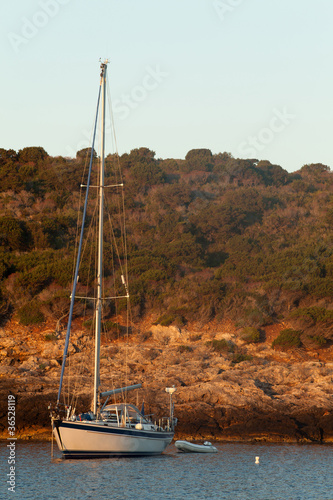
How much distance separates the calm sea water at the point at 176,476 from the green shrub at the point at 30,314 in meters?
11.7

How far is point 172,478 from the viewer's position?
68.0 feet

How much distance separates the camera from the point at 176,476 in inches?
830

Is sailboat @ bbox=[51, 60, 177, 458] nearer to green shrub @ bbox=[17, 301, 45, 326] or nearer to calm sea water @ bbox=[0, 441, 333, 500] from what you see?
calm sea water @ bbox=[0, 441, 333, 500]

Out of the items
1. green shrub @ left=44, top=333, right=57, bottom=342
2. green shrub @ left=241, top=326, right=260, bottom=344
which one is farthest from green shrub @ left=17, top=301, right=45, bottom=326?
green shrub @ left=241, top=326, right=260, bottom=344

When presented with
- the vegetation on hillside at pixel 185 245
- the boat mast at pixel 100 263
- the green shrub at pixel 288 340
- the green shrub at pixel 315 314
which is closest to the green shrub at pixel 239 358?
the vegetation on hillside at pixel 185 245

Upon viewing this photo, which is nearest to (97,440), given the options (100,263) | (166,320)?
(100,263)

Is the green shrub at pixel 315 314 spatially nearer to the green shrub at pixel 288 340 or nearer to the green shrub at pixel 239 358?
the green shrub at pixel 288 340

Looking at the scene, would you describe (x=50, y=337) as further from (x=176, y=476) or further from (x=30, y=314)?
(x=176, y=476)

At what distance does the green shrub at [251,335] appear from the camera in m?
37.9

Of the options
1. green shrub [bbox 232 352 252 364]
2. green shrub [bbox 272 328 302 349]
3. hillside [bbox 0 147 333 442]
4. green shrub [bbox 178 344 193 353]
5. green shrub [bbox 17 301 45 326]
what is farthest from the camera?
green shrub [bbox 272 328 302 349]

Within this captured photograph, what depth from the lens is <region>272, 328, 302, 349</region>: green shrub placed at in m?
37.4

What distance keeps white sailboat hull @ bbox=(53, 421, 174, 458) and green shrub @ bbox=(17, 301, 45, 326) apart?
15.3m

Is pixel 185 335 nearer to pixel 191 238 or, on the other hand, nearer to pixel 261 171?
pixel 191 238

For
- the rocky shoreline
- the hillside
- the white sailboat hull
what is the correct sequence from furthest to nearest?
1. the hillside
2. the rocky shoreline
3. the white sailboat hull
